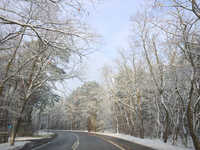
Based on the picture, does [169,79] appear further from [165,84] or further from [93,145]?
[93,145]

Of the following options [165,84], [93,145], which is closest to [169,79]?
[165,84]

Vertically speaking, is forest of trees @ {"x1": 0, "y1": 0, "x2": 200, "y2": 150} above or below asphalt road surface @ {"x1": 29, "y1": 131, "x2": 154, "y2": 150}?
above

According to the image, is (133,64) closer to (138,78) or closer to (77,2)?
(138,78)

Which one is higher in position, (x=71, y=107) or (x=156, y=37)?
(x=156, y=37)

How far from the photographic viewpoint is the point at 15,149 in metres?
9.10

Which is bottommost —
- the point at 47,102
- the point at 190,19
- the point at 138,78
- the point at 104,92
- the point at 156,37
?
the point at 47,102

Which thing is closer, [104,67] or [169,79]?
[169,79]

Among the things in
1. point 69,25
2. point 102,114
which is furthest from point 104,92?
point 69,25

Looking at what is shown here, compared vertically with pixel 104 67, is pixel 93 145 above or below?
below

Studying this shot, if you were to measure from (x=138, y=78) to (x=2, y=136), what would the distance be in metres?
16.2

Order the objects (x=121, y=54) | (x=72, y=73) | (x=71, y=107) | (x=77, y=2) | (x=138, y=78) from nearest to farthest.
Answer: (x=77, y=2), (x=72, y=73), (x=138, y=78), (x=121, y=54), (x=71, y=107)

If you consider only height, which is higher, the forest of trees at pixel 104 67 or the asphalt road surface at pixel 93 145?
the forest of trees at pixel 104 67

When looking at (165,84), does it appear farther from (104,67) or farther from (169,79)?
(104,67)

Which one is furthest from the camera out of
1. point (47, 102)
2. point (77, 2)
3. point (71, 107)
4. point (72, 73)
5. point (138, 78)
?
point (71, 107)
